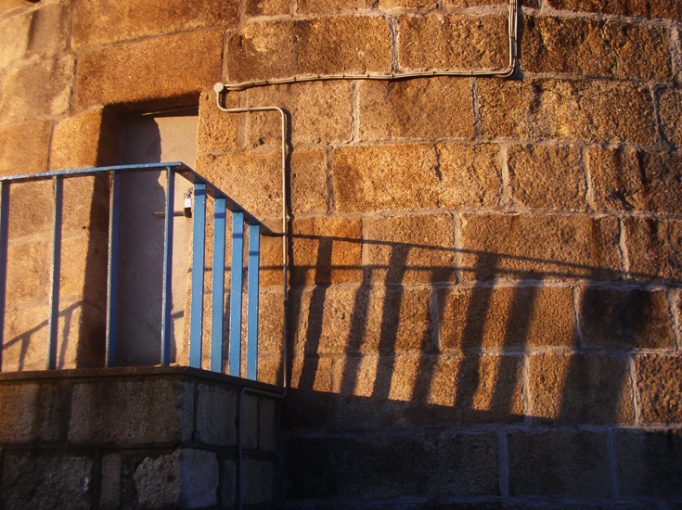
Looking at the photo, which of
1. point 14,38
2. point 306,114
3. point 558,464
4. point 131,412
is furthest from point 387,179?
point 14,38

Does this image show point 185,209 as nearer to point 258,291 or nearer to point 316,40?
point 258,291

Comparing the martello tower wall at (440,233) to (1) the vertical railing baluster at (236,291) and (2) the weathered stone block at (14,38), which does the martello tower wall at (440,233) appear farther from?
(2) the weathered stone block at (14,38)

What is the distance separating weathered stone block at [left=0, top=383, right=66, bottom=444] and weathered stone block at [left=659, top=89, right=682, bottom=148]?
2.86m

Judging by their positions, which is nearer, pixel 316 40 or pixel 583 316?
pixel 583 316

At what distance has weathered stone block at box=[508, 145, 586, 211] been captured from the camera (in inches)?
160

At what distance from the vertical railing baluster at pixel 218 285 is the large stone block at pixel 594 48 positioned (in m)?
1.58

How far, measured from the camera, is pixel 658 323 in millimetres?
3967

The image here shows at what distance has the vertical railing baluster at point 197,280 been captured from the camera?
10.8ft

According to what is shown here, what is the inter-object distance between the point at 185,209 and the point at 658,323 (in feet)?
7.01

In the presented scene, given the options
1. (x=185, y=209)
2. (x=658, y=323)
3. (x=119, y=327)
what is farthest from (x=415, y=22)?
(x=119, y=327)

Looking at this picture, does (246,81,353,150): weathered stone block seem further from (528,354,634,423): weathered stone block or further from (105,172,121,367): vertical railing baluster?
(528,354,634,423): weathered stone block

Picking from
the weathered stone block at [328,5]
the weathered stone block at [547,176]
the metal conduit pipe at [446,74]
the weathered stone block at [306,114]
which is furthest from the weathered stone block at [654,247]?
the weathered stone block at [328,5]

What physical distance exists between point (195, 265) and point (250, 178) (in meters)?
0.95

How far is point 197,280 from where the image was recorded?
337 centimetres
